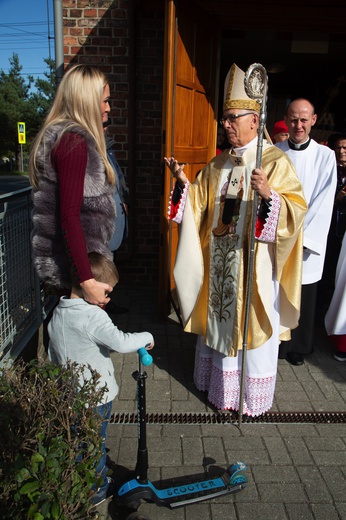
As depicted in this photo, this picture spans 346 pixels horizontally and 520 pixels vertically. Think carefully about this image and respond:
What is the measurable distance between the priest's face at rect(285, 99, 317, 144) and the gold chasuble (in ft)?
2.63

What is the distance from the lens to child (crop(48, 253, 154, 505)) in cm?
210

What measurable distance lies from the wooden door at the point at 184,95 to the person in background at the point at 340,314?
4.46 ft

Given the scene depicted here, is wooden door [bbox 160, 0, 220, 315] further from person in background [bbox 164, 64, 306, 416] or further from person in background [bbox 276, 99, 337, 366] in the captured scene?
person in background [bbox 276, 99, 337, 366]

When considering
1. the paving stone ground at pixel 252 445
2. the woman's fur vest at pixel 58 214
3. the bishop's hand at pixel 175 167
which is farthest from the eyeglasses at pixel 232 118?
the paving stone ground at pixel 252 445

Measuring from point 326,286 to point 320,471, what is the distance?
2640 millimetres

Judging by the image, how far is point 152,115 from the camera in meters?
5.37

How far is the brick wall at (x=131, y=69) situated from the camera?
5109mm

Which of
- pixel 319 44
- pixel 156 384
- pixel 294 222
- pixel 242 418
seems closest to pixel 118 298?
pixel 156 384

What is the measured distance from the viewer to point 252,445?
9.40ft

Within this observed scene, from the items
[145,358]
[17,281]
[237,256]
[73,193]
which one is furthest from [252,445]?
[17,281]

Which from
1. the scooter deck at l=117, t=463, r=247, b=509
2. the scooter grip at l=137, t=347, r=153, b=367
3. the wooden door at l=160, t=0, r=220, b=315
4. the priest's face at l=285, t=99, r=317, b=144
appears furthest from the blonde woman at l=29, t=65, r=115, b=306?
the priest's face at l=285, t=99, r=317, b=144

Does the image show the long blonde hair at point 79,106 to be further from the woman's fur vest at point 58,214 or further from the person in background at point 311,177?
the person in background at point 311,177

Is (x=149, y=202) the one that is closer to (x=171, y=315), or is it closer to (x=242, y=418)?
(x=171, y=315)

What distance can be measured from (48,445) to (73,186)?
3.60 ft
